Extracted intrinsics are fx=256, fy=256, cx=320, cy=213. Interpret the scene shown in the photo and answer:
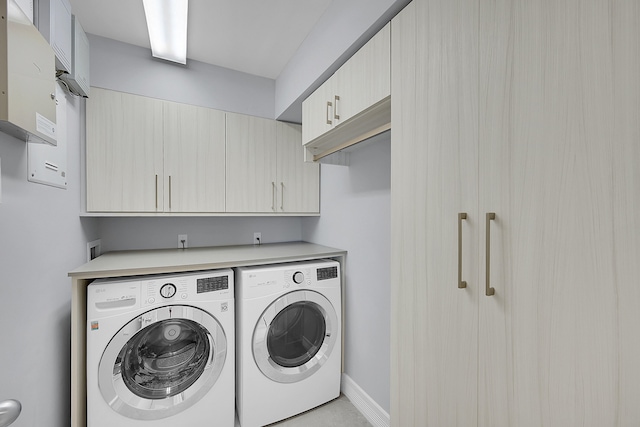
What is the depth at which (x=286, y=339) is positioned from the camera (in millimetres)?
1934

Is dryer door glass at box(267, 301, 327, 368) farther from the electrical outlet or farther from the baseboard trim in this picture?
the electrical outlet

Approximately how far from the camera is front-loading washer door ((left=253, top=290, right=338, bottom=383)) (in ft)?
5.80

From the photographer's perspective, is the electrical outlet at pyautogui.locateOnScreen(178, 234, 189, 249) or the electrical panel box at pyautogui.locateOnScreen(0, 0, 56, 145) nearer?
the electrical panel box at pyautogui.locateOnScreen(0, 0, 56, 145)

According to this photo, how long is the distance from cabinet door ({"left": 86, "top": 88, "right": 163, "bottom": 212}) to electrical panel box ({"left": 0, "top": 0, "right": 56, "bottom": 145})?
87cm

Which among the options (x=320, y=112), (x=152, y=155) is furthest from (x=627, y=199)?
(x=152, y=155)

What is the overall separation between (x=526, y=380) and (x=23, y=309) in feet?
5.99

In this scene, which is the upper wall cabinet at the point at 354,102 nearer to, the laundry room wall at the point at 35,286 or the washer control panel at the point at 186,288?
the washer control panel at the point at 186,288

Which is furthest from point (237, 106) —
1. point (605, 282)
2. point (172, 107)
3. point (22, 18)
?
point (605, 282)

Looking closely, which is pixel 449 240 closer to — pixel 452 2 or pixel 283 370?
pixel 452 2

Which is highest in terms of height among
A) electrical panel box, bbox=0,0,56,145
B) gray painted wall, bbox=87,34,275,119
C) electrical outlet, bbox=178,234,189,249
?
gray painted wall, bbox=87,34,275,119

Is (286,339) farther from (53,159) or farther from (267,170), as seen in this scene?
(53,159)

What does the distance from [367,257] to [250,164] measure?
136cm

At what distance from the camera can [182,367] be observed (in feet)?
5.44

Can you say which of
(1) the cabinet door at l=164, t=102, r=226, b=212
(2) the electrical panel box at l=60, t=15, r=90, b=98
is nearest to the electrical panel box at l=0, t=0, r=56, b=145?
(2) the electrical panel box at l=60, t=15, r=90, b=98
